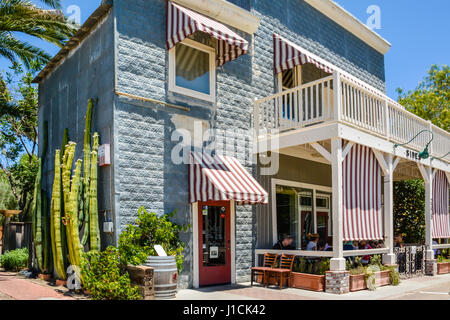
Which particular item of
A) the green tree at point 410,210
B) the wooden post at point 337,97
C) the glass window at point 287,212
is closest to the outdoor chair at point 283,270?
the glass window at point 287,212

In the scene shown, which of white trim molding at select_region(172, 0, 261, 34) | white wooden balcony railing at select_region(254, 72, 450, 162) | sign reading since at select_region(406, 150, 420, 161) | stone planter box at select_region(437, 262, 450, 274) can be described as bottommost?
stone planter box at select_region(437, 262, 450, 274)

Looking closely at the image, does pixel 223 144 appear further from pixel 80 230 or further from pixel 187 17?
pixel 80 230

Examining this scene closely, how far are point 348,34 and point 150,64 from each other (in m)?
10.5

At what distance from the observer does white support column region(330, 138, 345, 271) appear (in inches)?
410

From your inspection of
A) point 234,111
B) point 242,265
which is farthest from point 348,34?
point 242,265

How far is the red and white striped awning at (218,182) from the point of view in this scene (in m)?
10.3

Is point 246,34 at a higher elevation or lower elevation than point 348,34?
lower

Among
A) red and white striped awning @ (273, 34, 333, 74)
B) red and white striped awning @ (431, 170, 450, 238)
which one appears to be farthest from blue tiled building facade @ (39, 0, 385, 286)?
red and white striped awning @ (431, 170, 450, 238)

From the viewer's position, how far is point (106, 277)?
877cm

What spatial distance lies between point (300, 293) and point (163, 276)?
3344 millimetres

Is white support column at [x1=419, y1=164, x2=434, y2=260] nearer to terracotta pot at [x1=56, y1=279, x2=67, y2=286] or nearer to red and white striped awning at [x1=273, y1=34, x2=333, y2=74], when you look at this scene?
red and white striped awning at [x1=273, y1=34, x2=333, y2=74]

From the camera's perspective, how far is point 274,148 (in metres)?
12.3

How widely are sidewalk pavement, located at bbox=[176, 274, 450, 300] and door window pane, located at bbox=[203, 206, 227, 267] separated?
71 cm
